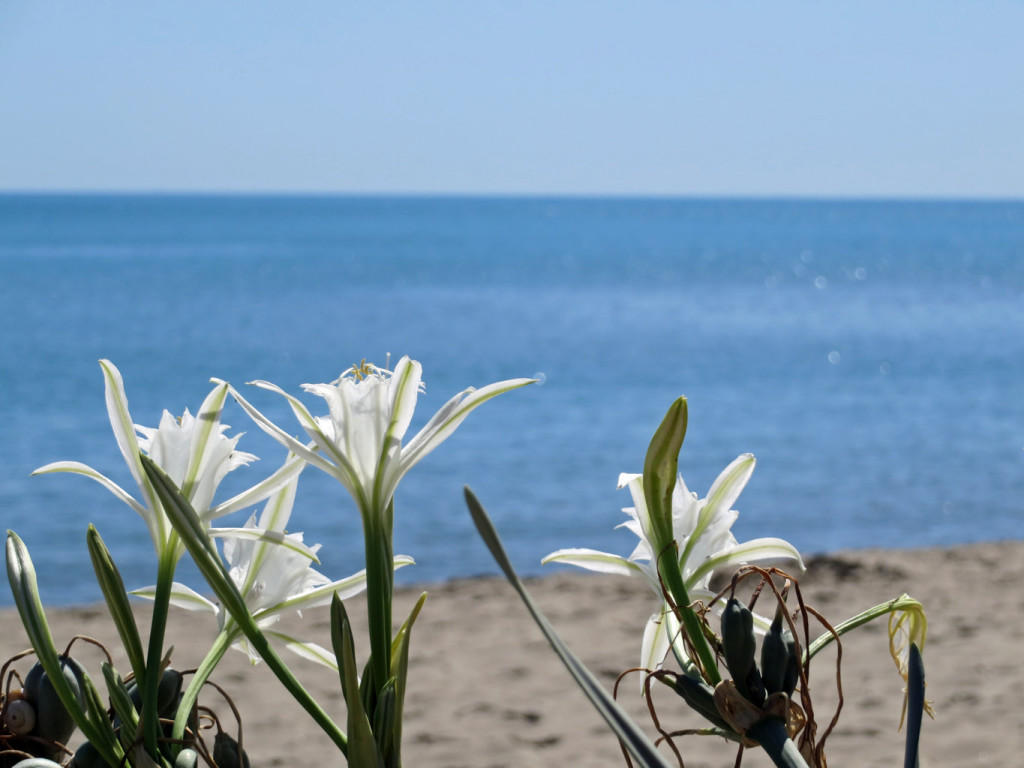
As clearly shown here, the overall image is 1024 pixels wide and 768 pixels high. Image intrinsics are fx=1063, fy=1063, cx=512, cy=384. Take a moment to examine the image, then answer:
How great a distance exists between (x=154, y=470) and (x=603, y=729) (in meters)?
3.99

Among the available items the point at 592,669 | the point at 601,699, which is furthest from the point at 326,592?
the point at 592,669

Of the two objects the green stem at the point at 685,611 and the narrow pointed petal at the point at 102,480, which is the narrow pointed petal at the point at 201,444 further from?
the green stem at the point at 685,611

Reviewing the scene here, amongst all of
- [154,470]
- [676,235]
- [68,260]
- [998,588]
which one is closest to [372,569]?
[154,470]

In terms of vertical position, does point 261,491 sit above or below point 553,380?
below

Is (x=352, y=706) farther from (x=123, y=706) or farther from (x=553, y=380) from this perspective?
(x=553, y=380)

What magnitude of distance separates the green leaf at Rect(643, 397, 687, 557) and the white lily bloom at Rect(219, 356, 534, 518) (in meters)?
0.08

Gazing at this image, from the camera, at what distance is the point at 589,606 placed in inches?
234

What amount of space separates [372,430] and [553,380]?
1646cm

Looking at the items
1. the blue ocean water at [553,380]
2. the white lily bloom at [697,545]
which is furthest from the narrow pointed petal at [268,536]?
the blue ocean water at [553,380]

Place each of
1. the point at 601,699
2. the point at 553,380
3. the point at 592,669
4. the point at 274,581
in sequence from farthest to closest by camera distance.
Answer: the point at 553,380 < the point at 592,669 < the point at 274,581 < the point at 601,699

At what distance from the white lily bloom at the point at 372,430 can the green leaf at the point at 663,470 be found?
8 centimetres

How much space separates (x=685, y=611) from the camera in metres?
0.60

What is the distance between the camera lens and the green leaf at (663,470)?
58cm

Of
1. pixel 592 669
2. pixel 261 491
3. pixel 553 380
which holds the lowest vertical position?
pixel 592 669
